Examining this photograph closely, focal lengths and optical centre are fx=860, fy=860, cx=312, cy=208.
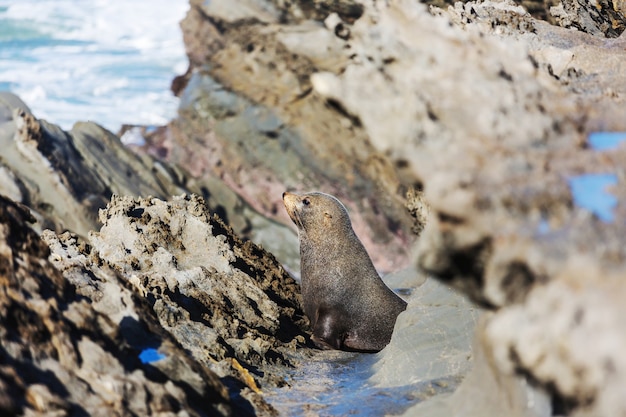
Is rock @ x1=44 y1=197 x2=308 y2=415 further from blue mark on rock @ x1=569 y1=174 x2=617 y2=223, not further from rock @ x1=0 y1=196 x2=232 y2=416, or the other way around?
blue mark on rock @ x1=569 y1=174 x2=617 y2=223

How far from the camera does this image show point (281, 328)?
6465mm

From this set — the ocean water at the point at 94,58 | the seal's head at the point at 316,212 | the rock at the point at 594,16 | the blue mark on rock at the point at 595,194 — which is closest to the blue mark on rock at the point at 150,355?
the blue mark on rock at the point at 595,194

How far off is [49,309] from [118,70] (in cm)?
2877

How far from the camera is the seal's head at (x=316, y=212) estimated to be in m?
7.73

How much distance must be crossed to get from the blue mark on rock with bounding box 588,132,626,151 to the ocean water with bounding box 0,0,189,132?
919 inches

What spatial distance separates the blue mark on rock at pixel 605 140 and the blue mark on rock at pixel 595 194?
221 mm

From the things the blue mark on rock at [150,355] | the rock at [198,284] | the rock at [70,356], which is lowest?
the rock at [198,284]

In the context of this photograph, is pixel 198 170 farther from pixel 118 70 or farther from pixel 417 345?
pixel 118 70

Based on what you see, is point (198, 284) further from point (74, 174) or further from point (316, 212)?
point (74, 174)

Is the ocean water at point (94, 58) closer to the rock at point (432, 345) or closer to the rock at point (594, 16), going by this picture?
the rock at point (594, 16)

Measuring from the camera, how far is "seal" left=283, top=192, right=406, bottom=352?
7.00 metres

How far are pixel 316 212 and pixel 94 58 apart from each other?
2645 centimetres

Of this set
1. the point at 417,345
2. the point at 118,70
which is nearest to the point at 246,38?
the point at 417,345

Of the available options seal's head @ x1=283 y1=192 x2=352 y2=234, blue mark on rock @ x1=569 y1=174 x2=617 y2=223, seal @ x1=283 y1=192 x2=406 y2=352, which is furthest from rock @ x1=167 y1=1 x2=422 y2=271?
blue mark on rock @ x1=569 y1=174 x2=617 y2=223
